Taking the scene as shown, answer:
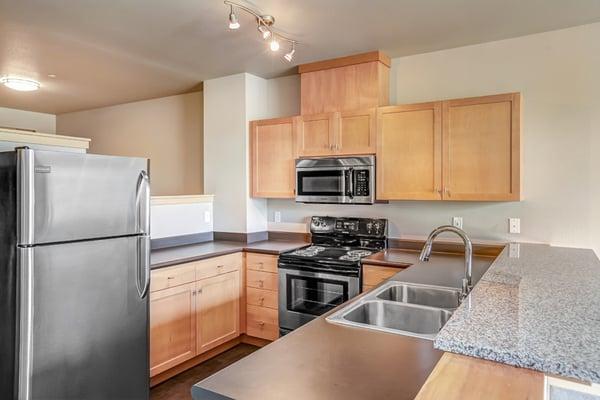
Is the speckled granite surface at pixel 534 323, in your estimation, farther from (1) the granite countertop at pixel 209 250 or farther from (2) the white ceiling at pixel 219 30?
(1) the granite countertop at pixel 209 250

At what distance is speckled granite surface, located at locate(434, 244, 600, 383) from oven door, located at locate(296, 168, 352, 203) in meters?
1.69

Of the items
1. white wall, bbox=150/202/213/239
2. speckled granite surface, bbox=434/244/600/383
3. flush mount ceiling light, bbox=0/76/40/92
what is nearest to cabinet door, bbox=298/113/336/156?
white wall, bbox=150/202/213/239

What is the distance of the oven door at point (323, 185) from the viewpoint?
3395 millimetres

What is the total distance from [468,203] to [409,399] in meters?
2.48

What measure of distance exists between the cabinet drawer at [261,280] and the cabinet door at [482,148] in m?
1.61

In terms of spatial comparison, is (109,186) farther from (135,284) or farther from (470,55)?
(470,55)

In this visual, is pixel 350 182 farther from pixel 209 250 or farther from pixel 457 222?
pixel 209 250

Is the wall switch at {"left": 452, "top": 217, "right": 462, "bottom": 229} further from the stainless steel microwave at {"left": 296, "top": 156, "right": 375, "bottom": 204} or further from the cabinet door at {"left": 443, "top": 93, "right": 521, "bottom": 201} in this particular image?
the stainless steel microwave at {"left": 296, "top": 156, "right": 375, "bottom": 204}

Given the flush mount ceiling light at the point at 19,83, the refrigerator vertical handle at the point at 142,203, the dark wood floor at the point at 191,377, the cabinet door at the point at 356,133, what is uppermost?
the flush mount ceiling light at the point at 19,83

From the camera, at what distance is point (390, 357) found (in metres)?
1.27

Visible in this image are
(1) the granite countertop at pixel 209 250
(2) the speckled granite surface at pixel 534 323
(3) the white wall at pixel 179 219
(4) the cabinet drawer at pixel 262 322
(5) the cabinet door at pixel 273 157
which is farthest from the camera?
(5) the cabinet door at pixel 273 157

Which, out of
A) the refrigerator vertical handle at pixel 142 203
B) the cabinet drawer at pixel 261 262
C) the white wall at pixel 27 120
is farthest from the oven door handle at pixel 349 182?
the white wall at pixel 27 120

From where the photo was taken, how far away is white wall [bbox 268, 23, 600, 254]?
110 inches

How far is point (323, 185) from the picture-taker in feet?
11.5
